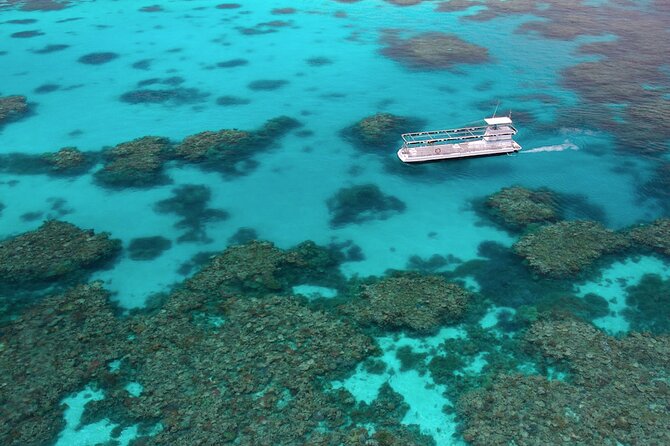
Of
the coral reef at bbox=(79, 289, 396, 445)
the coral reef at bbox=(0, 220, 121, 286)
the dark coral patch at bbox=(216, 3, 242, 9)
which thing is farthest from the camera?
the dark coral patch at bbox=(216, 3, 242, 9)

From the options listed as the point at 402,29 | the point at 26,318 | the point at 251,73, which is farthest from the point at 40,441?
the point at 402,29

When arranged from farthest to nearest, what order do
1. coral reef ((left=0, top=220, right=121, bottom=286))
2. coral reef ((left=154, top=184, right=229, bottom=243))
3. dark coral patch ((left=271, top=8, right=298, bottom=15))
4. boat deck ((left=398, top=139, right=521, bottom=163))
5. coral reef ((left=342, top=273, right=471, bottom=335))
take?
dark coral patch ((left=271, top=8, right=298, bottom=15)), boat deck ((left=398, top=139, right=521, bottom=163)), coral reef ((left=154, top=184, right=229, bottom=243)), coral reef ((left=0, top=220, right=121, bottom=286)), coral reef ((left=342, top=273, right=471, bottom=335))

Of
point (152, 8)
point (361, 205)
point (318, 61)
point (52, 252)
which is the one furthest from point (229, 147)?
point (152, 8)

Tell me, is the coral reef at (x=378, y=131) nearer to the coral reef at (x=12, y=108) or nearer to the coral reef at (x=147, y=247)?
the coral reef at (x=147, y=247)

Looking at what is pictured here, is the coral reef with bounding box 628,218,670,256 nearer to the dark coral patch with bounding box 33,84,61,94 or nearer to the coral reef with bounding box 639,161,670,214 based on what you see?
the coral reef with bounding box 639,161,670,214

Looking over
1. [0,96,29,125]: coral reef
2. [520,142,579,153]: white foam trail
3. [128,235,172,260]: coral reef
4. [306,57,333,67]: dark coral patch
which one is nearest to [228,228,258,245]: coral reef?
[128,235,172,260]: coral reef

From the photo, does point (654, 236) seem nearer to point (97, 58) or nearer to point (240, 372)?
point (240, 372)
